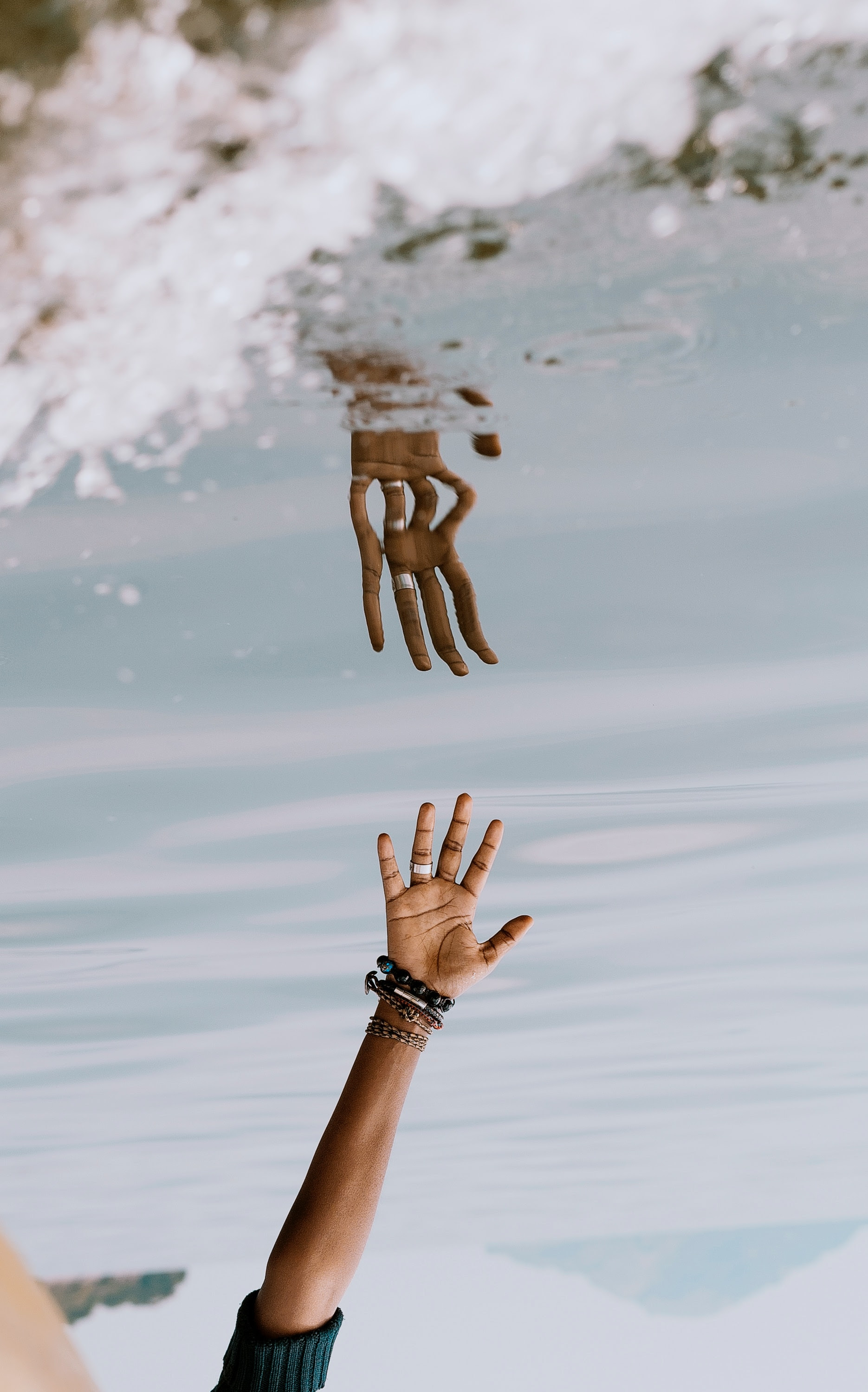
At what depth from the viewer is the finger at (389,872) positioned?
1035 millimetres

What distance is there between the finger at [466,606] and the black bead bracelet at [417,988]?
15.7 inches

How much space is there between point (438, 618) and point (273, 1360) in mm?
717

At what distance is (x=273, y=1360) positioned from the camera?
836 millimetres

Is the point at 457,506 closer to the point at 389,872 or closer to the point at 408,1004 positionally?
the point at 389,872

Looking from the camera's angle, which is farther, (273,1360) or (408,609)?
(408,609)

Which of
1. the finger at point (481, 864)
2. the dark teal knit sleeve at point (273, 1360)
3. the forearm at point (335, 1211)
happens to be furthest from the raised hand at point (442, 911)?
the dark teal knit sleeve at point (273, 1360)

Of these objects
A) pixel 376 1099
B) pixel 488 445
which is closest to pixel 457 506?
pixel 488 445

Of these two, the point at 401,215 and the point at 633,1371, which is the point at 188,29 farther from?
the point at 633,1371

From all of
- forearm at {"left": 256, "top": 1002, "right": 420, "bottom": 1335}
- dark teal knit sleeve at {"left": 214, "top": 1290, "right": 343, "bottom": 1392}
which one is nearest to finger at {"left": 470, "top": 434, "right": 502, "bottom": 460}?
forearm at {"left": 256, "top": 1002, "right": 420, "bottom": 1335}

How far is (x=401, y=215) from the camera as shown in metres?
0.58

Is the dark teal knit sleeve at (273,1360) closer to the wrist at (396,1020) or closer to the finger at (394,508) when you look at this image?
the wrist at (396,1020)

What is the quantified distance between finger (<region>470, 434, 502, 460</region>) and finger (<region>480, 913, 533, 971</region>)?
0.48 meters

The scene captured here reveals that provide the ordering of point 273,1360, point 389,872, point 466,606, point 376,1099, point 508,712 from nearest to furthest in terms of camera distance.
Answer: point 273,1360, point 376,1099, point 389,872, point 466,606, point 508,712

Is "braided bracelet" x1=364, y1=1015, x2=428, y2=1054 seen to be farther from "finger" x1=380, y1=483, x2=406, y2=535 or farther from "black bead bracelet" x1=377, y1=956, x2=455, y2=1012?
"finger" x1=380, y1=483, x2=406, y2=535
